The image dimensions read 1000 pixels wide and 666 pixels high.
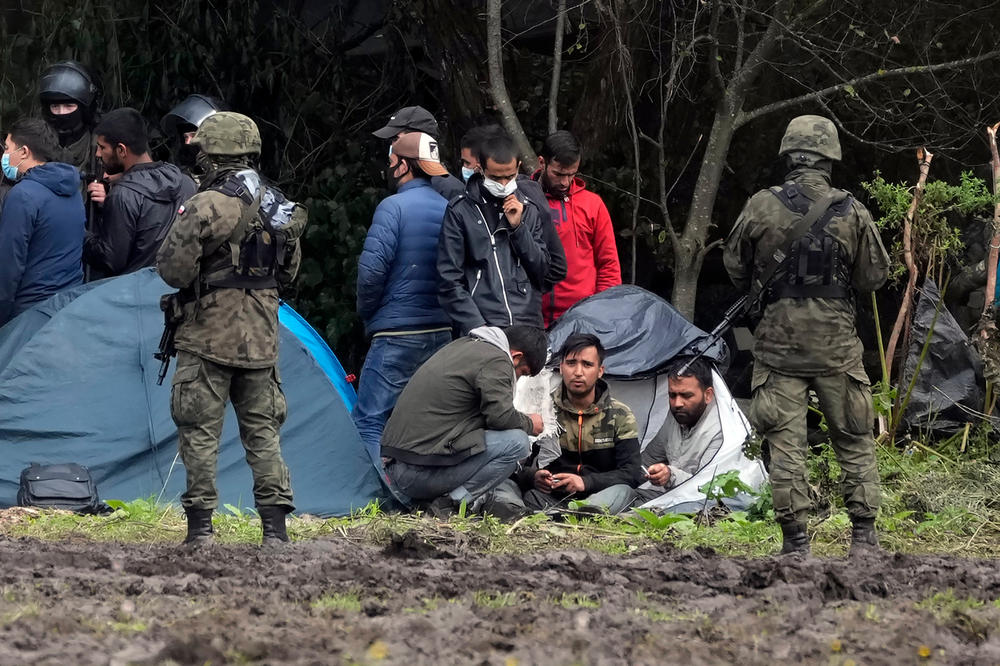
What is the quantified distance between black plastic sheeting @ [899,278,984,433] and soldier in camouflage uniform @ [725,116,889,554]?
73.8 inches

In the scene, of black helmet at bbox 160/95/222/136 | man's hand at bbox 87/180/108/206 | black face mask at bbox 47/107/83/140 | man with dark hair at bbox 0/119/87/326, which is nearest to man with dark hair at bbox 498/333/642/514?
man's hand at bbox 87/180/108/206

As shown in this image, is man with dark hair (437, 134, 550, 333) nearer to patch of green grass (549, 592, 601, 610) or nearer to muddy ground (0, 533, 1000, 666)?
muddy ground (0, 533, 1000, 666)

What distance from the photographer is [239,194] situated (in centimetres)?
555

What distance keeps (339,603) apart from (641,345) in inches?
140

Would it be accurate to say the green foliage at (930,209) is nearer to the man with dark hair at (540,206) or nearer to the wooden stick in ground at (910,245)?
the wooden stick in ground at (910,245)

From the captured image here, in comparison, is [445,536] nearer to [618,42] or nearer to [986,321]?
[986,321]

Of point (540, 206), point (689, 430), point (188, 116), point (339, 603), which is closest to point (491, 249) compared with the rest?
point (540, 206)

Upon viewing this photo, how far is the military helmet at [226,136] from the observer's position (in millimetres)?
5586

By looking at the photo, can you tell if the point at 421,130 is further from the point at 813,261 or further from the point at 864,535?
the point at 864,535

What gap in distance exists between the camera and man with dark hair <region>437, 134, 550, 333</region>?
7020mm

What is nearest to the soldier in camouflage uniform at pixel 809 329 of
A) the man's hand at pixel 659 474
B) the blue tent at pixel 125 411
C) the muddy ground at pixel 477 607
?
the muddy ground at pixel 477 607

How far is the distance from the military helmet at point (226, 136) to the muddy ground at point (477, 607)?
4.89ft

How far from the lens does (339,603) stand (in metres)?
4.36

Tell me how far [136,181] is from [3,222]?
2.22 feet
